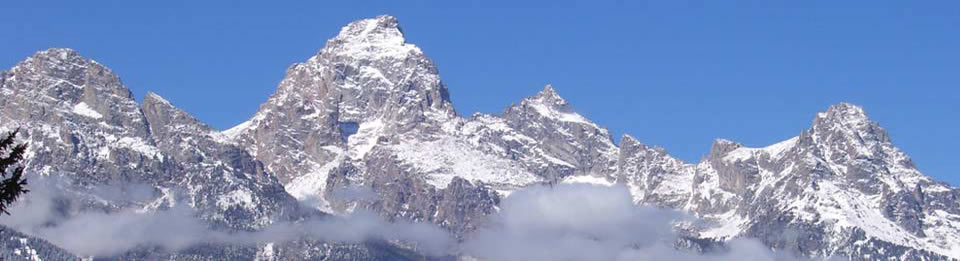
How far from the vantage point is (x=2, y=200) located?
4822 cm

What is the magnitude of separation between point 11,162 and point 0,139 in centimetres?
67

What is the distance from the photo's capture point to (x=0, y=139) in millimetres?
48438

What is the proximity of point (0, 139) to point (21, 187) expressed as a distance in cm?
143

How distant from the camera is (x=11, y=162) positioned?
4866cm

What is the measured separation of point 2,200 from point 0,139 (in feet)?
5.14

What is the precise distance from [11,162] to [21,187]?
2.53 ft

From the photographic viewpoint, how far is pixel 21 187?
161 ft

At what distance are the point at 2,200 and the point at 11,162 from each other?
1.06 metres
